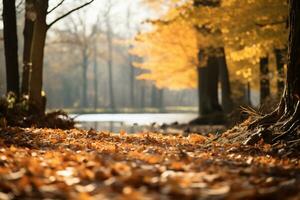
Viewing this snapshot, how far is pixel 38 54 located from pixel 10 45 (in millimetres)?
1821

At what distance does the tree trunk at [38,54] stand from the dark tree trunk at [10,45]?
137 centimetres

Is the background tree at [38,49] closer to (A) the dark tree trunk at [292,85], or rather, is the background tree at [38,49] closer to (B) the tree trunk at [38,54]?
(B) the tree trunk at [38,54]

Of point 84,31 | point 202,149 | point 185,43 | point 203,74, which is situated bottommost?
point 202,149

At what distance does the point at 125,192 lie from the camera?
347 centimetres

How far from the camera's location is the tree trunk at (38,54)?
12.2m

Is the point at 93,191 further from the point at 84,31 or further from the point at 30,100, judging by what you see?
the point at 84,31

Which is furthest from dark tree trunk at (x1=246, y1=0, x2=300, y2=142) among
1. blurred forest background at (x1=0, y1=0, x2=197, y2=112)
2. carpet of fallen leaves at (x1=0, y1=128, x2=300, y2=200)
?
blurred forest background at (x1=0, y1=0, x2=197, y2=112)

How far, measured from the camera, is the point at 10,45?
13836mm

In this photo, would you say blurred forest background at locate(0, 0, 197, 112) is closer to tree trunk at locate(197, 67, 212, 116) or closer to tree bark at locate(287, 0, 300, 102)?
tree trunk at locate(197, 67, 212, 116)

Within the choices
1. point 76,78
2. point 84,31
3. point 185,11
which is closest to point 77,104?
point 76,78

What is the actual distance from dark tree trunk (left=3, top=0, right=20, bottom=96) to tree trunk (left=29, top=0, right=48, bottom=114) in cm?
137

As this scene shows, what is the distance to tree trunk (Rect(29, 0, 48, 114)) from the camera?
40.0 ft

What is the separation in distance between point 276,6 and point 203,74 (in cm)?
1004

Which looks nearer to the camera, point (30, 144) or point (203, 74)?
point (30, 144)
